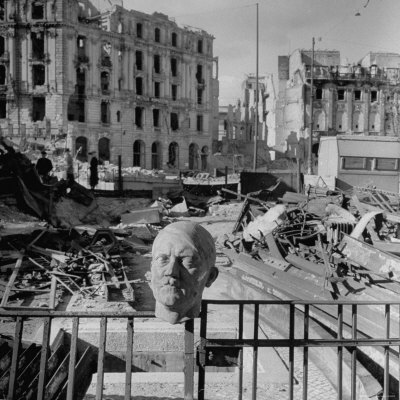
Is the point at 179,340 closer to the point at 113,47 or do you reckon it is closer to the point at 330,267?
the point at 330,267

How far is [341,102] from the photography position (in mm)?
55438

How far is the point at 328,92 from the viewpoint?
54.9m

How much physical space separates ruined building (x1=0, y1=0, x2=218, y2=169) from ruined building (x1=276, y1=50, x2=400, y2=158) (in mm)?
10175

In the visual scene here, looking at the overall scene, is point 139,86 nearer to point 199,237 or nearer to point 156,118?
point 156,118

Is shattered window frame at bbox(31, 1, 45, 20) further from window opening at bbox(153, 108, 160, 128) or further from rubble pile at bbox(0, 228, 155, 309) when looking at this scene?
rubble pile at bbox(0, 228, 155, 309)

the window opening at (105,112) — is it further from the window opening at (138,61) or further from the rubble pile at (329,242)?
the rubble pile at (329,242)

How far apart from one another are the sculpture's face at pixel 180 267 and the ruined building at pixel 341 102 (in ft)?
172

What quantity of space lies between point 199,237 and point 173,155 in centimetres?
4943

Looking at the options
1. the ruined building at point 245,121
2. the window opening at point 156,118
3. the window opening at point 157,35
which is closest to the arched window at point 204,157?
the ruined building at point 245,121

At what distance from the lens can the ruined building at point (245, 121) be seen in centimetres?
5931

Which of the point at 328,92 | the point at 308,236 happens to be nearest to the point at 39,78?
the point at 328,92

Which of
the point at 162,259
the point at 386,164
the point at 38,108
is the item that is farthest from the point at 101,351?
the point at 38,108

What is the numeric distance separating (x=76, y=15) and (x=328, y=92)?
1113 inches

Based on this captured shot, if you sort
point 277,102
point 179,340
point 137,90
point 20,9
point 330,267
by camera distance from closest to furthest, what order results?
point 179,340
point 330,267
point 20,9
point 137,90
point 277,102
